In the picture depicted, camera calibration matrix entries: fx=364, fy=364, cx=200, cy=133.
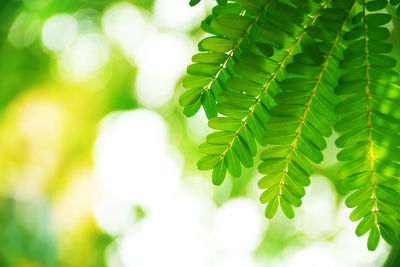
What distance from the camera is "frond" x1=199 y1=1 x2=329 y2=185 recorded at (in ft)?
2.92

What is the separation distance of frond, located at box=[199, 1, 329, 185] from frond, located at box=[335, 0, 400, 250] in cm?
14

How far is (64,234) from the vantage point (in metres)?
8.51

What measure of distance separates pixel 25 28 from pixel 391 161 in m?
9.64

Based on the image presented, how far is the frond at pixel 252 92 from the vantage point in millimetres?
891

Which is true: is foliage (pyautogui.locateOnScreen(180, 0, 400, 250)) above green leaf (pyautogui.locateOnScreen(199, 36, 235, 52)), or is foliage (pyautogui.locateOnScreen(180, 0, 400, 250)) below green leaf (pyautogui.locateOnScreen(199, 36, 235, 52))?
below

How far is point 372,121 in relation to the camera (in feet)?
3.08

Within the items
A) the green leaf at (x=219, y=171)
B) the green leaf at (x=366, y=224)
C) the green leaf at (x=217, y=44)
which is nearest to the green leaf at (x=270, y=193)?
the green leaf at (x=219, y=171)

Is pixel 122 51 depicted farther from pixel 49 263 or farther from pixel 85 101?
pixel 49 263

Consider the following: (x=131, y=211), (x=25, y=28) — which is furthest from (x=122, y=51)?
(x=131, y=211)

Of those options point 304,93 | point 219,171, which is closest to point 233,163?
point 219,171

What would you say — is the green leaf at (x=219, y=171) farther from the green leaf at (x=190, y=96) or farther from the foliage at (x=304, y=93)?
the green leaf at (x=190, y=96)

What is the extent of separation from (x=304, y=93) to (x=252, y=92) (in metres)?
0.13

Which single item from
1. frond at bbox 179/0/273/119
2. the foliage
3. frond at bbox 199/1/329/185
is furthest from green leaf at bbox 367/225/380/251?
frond at bbox 179/0/273/119

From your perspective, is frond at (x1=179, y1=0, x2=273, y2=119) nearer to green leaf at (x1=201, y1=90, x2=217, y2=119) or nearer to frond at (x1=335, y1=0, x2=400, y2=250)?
green leaf at (x1=201, y1=90, x2=217, y2=119)
